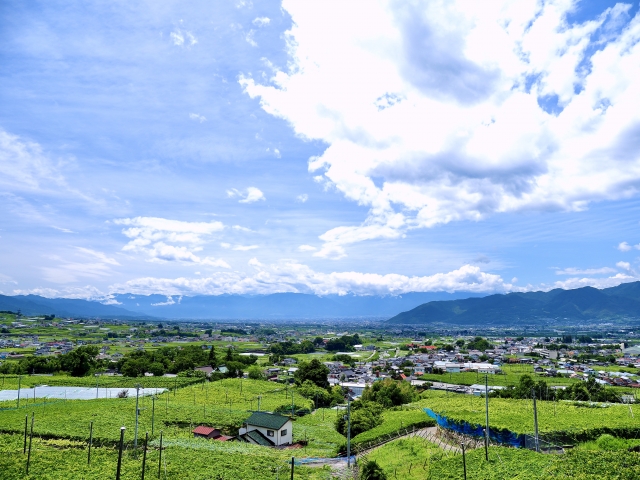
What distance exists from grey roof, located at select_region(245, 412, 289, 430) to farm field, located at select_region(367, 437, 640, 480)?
702 cm

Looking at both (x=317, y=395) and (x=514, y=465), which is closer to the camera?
(x=514, y=465)

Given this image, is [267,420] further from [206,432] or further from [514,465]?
[514,465]

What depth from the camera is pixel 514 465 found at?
13227mm

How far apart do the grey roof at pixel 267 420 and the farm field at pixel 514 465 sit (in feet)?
23.0

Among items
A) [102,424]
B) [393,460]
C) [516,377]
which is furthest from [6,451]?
[516,377]

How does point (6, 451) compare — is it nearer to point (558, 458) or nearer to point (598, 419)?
point (558, 458)

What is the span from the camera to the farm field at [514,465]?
35.6 ft

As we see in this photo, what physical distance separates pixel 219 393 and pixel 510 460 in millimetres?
29406

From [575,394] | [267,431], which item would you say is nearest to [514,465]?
[267,431]

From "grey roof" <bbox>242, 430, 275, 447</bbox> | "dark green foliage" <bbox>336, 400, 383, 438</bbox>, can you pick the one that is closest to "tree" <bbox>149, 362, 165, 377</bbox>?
"grey roof" <bbox>242, 430, 275, 447</bbox>

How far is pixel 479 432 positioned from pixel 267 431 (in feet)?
40.0

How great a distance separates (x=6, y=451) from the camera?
1750 centimetres

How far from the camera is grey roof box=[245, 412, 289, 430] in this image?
24.2 m

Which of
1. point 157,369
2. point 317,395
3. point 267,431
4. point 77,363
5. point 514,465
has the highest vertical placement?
point 514,465
